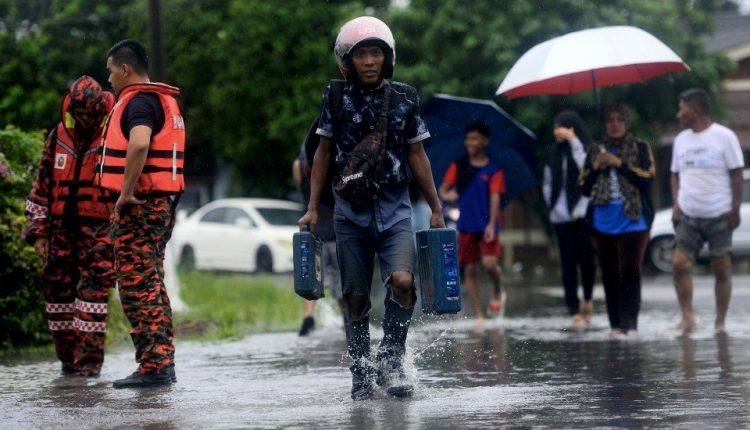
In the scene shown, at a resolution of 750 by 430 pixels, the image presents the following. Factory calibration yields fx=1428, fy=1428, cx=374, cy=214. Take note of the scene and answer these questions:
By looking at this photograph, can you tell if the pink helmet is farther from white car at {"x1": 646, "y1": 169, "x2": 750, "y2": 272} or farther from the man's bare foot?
white car at {"x1": 646, "y1": 169, "x2": 750, "y2": 272}

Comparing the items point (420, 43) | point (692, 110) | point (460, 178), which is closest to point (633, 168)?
Result: point (692, 110)

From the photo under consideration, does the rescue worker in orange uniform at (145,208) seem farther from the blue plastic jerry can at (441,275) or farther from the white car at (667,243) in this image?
the white car at (667,243)

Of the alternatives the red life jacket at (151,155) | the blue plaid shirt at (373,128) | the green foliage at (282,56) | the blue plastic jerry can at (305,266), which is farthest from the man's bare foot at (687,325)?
the green foliage at (282,56)

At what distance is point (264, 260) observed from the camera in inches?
1088

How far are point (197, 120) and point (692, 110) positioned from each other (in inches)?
1070

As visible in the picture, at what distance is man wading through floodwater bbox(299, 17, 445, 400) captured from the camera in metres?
7.13

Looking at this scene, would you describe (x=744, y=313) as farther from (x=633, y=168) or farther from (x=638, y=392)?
(x=638, y=392)

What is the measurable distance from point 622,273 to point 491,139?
8.22ft

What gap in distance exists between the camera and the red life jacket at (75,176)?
8750mm

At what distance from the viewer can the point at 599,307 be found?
1529 cm

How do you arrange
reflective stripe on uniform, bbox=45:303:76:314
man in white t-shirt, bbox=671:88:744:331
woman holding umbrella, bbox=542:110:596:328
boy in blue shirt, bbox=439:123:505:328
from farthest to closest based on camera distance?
boy in blue shirt, bbox=439:123:505:328
woman holding umbrella, bbox=542:110:596:328
man in white t-shirt, bbox=671:88:744:331
reflective stripe on uniform, bbox=45:303:76:314

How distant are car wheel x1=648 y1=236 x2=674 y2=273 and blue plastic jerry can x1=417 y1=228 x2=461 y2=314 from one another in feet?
59.9

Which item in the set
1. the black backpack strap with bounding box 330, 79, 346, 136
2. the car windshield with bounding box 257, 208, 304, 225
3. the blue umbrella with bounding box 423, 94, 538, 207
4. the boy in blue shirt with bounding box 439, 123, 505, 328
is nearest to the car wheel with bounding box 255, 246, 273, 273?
the car windshield with bounding box 257, 208, 304, 225

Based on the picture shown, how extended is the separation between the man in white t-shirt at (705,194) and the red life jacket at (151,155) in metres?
4.89
